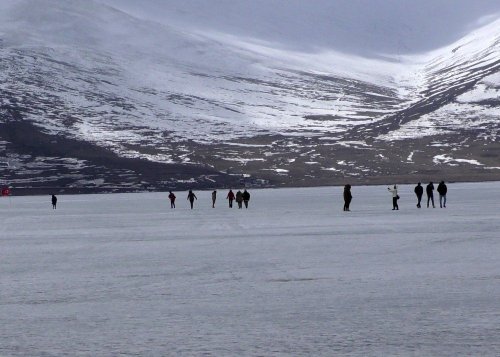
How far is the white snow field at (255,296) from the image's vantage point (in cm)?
1160

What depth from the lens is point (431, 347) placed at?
1116 cm

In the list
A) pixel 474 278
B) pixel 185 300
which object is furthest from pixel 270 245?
pixel 185 300

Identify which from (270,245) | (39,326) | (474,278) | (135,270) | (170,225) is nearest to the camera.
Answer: (39,326)

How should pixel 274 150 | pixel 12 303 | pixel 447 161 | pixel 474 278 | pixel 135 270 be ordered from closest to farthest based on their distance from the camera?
pixel 12 303
pixel 474 278
pixel 135 270
pixel 447 161
pixel 274 150

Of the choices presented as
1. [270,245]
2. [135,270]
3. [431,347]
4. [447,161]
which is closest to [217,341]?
[431,347]

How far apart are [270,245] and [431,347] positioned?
1489cm

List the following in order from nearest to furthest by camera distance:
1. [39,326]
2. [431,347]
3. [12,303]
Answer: [431,347]
[39,326]
[12,303]

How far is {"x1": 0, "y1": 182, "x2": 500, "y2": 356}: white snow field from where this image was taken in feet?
38.1

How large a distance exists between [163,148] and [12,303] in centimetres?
18348

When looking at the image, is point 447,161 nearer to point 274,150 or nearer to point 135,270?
point 274,150

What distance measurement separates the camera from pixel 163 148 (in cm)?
19788

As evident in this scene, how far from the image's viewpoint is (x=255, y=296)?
15.5 meters

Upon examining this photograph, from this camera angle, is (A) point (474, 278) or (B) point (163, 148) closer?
(A) point (474, 278)

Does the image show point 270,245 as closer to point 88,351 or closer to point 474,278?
point 474,278
